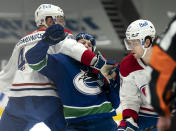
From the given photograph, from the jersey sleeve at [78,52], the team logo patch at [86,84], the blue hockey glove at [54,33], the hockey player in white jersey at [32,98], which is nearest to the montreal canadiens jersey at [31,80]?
the hockey player in white jersey at [32,98]

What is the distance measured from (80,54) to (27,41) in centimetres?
39

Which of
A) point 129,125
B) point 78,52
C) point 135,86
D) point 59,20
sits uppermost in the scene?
point 59,20

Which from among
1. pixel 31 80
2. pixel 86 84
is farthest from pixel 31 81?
pixel 86 84

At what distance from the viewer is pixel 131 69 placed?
11.7 ft

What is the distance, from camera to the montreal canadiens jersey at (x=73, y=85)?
346 cm

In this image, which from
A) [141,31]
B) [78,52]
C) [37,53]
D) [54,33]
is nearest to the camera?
[54,33]

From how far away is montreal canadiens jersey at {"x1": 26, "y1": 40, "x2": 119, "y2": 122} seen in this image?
346cm

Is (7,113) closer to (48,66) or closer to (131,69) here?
(48,66)

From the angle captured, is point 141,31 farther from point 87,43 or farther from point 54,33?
point 54,33

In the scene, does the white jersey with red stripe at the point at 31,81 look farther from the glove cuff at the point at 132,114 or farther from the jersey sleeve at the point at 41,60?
the glove cuff at the point at 132,114

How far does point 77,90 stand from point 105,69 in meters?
0.24

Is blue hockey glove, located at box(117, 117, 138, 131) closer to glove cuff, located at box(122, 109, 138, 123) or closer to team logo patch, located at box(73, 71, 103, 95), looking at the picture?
glove cuff, located at box(122, 109, 138, 123)

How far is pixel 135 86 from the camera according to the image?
354 centimetres

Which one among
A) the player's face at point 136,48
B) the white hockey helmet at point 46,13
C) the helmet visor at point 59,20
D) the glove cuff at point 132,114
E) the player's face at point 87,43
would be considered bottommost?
Answer: the glove cuff at point 132,114
